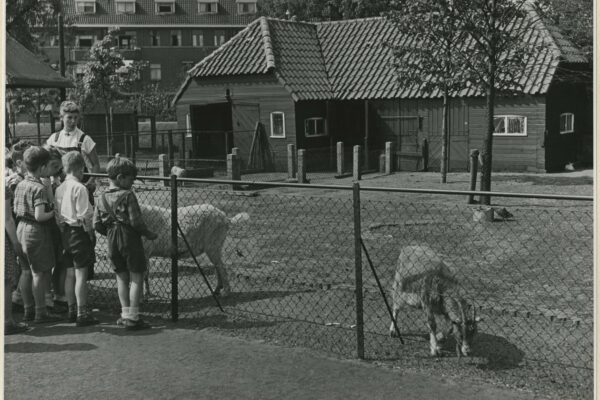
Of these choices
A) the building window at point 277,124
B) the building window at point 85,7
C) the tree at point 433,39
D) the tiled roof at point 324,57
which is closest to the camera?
the tree at point 433,39

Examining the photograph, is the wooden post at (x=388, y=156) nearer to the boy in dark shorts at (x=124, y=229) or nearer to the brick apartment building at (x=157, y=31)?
the boy in dark shorts at (x=124, y=229)

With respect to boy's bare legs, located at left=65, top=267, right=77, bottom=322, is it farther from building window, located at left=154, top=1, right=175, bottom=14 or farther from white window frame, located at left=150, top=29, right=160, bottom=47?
building window, located at left=154, top=1, right=175, bottom=14

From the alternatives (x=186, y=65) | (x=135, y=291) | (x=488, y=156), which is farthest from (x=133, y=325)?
(x=186, y=65)

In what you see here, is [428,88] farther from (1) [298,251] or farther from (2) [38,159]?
(2) [38,159]

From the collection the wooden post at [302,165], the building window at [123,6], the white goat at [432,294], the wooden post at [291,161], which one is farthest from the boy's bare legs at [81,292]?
the building window at [123,6]

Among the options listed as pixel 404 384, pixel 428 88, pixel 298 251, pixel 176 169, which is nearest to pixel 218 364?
pixel 404 384

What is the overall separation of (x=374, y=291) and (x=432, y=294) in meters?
2.40

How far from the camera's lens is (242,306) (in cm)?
793

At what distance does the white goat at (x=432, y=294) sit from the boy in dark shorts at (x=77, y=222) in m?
2.83

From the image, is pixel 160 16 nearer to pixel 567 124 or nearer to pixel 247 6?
pixel 247 6

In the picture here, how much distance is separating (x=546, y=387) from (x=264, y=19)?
26.0m

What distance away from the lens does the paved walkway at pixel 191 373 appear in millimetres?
5367

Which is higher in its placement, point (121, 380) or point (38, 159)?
point (38, 159)

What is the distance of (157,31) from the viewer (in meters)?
61.6
